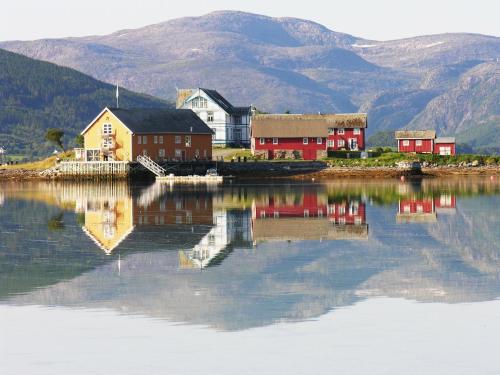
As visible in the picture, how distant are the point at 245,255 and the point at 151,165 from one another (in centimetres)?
6755

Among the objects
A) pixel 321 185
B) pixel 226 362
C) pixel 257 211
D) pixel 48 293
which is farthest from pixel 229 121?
pixel 226 362

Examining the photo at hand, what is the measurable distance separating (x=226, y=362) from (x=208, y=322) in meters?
3.61

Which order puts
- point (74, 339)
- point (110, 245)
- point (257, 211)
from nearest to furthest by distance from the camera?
1. point (74, 339)
2. point (110, 245)
3. point (257, 211)

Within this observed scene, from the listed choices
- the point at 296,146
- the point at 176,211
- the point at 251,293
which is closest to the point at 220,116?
the point at 296,146

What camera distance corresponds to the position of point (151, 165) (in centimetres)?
10369

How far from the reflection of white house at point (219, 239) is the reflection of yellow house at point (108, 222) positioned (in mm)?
3153

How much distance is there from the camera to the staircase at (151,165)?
10288 centimetres

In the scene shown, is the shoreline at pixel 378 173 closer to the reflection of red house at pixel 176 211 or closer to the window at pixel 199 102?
the window at pixel 199 102

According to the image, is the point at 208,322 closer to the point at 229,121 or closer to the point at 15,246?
the point at 15,246

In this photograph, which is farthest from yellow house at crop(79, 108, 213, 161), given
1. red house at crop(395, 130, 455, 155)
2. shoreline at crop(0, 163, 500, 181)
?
red house at crop(395, 130, 455, 155)

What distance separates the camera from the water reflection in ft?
91.1

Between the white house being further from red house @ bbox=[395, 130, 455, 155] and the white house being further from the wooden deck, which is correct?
the wooden deck

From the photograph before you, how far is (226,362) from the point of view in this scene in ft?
69.9

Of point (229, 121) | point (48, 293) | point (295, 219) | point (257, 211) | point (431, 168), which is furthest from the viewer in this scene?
point (229, 121)
